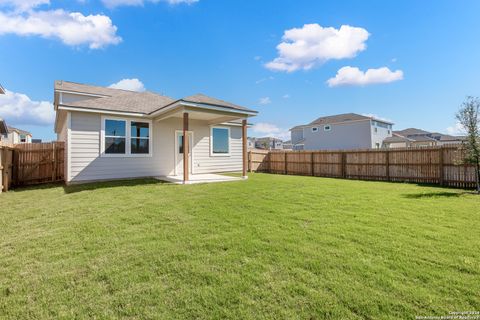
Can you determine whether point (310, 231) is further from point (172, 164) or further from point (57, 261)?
point (172, 164)

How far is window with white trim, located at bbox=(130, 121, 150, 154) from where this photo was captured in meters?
11.1

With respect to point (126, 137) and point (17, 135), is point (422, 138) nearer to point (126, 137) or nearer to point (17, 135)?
point (126, 137)

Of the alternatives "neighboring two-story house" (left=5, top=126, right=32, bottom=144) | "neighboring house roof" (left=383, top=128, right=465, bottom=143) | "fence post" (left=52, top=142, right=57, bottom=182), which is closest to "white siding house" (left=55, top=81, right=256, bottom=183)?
"fence post" (left=52, top=142, right=57, bottom=182)

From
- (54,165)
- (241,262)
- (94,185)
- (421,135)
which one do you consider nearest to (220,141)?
(94,185)

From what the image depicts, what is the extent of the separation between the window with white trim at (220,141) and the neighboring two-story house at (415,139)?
27356mm

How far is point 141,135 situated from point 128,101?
1991 millimetres

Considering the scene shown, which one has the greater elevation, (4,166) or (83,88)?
(83,88)

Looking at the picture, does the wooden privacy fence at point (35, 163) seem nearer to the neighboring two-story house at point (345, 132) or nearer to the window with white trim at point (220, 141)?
the window with white trim at point (220, 141)

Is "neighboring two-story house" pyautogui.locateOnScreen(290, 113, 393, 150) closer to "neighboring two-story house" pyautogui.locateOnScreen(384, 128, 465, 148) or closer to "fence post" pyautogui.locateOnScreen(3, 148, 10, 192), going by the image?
"neighboring two-story house" pyautogui.locateOnScreen(384, 128, 465, 148)

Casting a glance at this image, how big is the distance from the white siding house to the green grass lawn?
15.9 ft

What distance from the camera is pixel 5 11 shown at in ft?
29.8

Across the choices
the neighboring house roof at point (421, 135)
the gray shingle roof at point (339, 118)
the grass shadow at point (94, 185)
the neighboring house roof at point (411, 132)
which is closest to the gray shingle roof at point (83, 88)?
the grass shadow at point (94, 185)

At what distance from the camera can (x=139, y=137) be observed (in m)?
11.3

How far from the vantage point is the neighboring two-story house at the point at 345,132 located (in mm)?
30562
